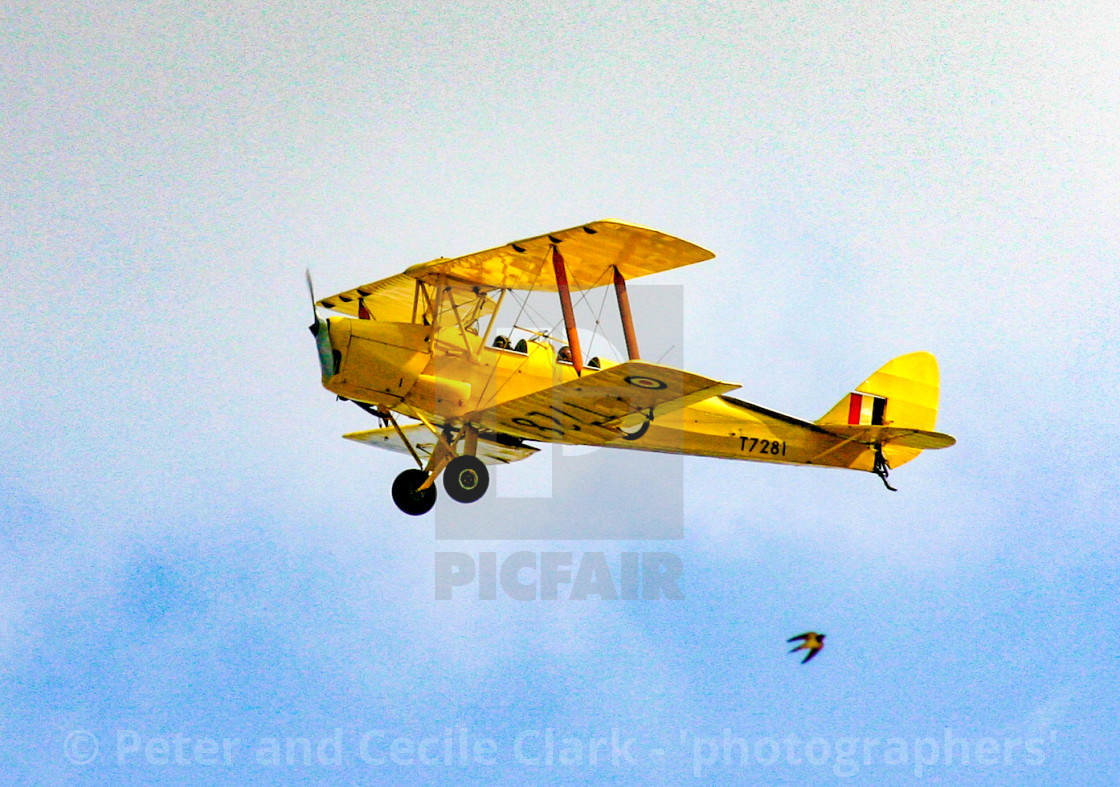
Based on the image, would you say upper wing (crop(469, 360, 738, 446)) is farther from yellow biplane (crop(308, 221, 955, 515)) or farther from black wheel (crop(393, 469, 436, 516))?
black wheel (crop(393, 469, 436, 516))

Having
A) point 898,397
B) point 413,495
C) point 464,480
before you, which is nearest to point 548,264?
point 464,480

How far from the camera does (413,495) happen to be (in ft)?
54.8

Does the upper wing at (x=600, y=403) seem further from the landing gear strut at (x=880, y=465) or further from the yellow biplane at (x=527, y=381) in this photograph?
the landing gear strut at (x=880, y=465)

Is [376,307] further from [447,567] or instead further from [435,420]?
[447,567]

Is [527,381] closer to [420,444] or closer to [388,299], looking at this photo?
[388,299]

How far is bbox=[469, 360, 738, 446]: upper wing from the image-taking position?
1380cm

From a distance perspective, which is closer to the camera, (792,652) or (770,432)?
(792,652)

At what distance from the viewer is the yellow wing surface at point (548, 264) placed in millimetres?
14734

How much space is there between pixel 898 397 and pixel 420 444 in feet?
26.2

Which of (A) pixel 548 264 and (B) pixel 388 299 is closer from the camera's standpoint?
(A) pixel 548 264

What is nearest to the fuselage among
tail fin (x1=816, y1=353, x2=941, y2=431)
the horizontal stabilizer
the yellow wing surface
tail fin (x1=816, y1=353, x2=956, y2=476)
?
the yellow wing surface

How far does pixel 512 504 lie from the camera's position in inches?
723

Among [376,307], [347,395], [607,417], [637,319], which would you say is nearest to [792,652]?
[607,417]

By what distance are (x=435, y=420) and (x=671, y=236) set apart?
446 cm
